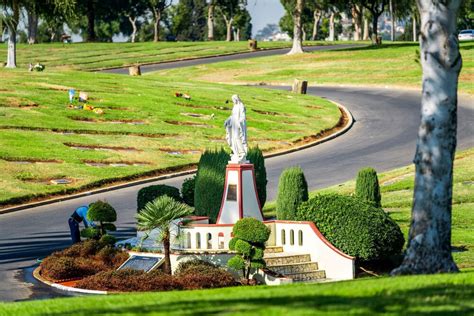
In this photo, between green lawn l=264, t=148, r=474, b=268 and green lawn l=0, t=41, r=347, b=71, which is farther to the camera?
green lawn l=0, t=41, r=347, b=71

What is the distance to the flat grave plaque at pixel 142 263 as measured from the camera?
94.5 feet

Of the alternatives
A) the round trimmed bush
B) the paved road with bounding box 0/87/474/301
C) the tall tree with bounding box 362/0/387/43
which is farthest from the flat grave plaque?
the tall tree with bounding box 362/0/387/43

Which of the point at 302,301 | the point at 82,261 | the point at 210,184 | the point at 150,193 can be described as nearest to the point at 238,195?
the point at 210,184

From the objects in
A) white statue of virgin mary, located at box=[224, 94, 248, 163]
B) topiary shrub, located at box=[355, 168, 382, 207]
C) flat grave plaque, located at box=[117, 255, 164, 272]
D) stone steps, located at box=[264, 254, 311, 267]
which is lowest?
stone steps, located at box=[264, 254, 311, 267]

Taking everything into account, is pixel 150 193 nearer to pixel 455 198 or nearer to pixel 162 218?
pixel 162 218

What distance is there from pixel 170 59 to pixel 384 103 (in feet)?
140

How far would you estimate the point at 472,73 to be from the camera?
78000mm

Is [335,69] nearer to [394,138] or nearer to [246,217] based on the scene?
[394,138]

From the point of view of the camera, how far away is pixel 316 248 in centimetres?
3000

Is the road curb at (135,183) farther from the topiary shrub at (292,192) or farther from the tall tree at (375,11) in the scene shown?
the tall tree at (375,11)

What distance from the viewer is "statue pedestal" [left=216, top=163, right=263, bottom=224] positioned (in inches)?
1225

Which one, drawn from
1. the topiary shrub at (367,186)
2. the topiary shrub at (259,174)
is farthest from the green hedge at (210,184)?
the topiary shrub at (367,186)

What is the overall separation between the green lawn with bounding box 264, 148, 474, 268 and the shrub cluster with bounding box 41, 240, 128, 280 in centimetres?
855

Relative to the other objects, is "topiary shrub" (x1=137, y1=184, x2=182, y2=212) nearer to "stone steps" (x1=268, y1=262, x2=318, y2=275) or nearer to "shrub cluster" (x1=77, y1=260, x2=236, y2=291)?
"shrub cluster" (x1=77, y1=260, x2=236, y2=291)
